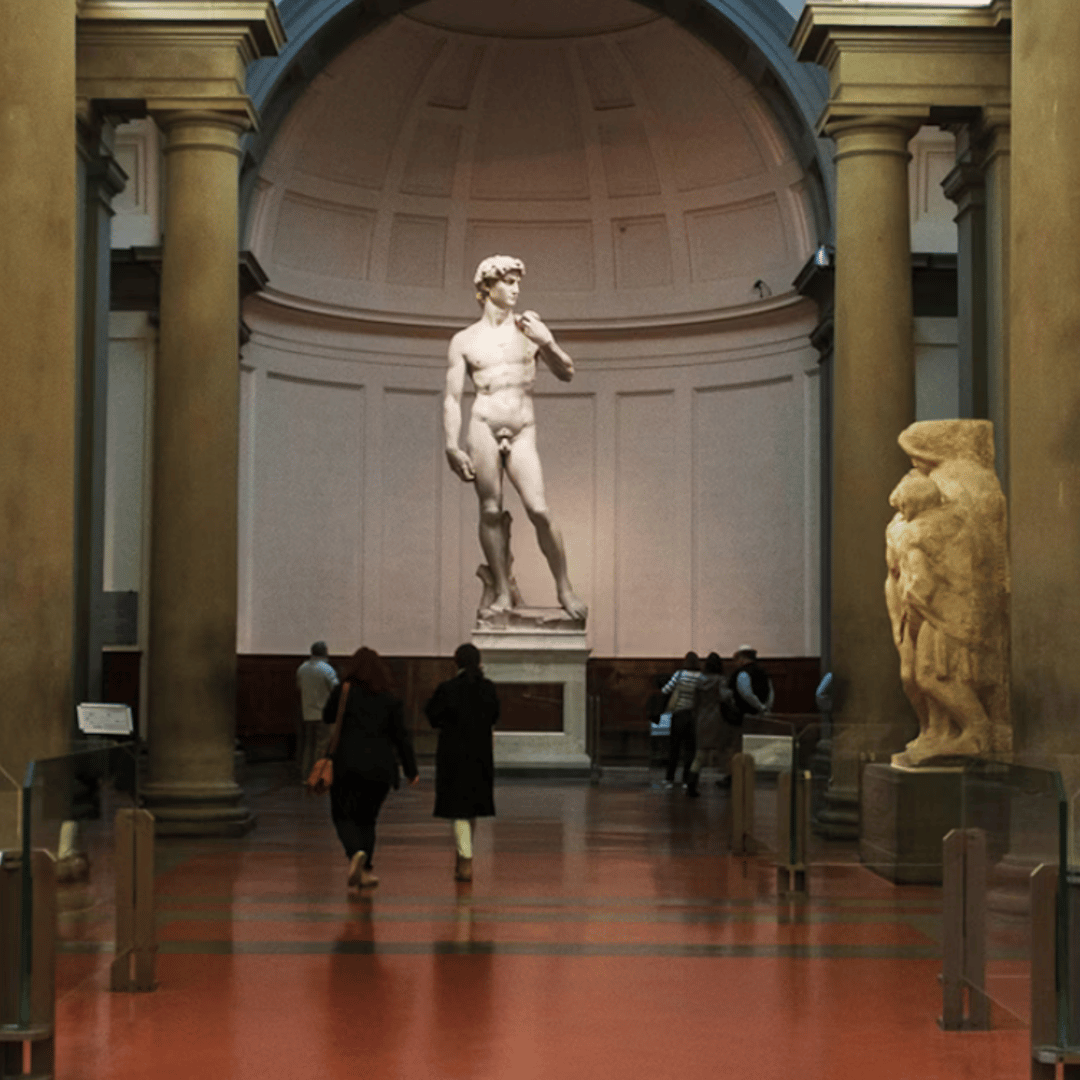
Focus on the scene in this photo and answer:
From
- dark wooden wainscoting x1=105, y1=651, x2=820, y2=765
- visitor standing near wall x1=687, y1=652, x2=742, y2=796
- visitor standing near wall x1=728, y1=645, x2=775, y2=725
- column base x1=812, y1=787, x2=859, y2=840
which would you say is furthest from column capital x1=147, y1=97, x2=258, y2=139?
dark wooden wainscoting x1=105, y1=651, x2=820, y2=765

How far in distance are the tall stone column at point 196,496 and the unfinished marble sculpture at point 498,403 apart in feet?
17.6

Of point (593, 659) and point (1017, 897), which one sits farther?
point (593, 659)

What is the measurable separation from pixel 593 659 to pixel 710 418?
153 inches

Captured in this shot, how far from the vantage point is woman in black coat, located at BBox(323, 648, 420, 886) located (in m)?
10.9

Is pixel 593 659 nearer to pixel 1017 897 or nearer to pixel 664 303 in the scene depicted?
pixel 664 303

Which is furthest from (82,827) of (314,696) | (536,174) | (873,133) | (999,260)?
(536,174)

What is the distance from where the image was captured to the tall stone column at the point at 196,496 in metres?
14.2

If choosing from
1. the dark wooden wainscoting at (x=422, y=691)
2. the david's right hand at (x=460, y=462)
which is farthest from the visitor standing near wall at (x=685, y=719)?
the dark wooden wainscoting at (x=422, y=691)

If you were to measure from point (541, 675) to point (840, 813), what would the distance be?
6.90 meters

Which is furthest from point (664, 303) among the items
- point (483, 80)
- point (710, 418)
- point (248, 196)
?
point (248, 196)

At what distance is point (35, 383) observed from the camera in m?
8.48

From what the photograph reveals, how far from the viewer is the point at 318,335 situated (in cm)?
2555

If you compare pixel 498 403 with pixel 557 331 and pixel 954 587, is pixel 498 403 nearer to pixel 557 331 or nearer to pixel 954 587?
pixel 557 331

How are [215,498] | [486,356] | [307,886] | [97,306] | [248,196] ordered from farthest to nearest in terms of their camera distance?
1. [248,196]
2. [486,356]
3. [97,306]
4. [215,498]
5. [307,886]
